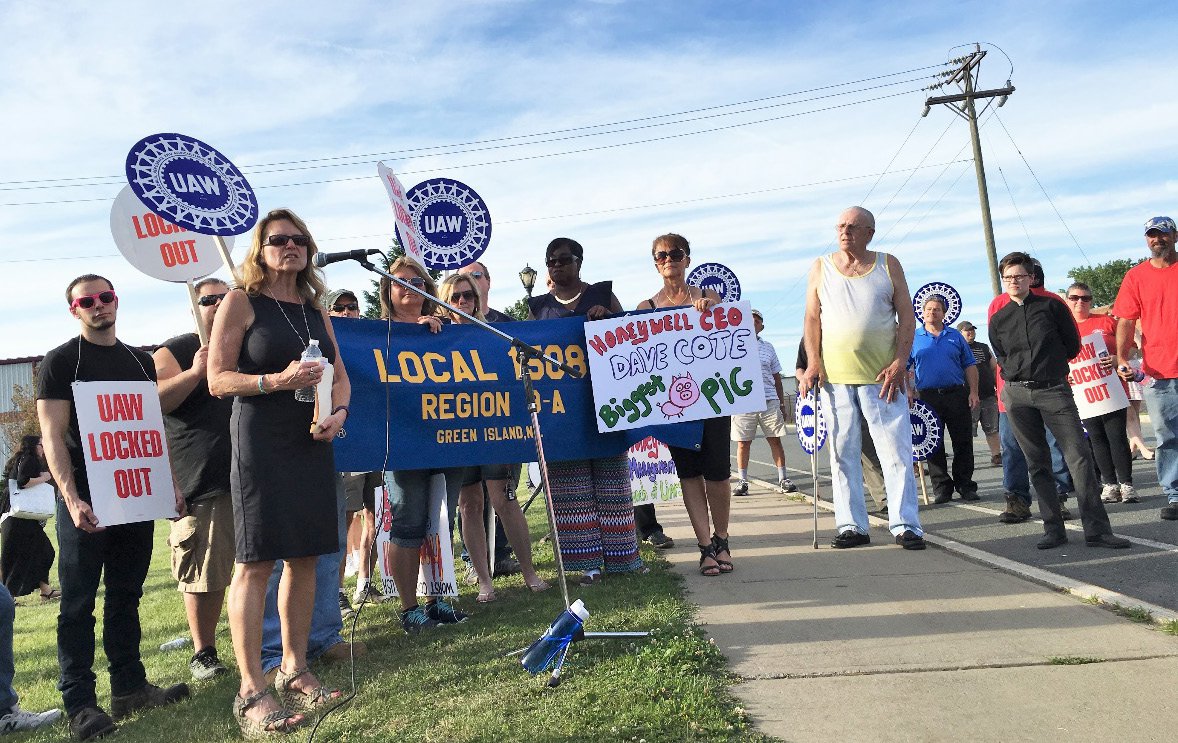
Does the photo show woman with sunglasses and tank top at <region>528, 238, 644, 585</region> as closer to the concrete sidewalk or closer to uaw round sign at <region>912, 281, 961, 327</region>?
the concrete sidewalk

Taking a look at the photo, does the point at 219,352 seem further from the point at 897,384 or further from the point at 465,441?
the point at 897,384

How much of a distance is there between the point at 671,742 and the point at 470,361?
3.35 m

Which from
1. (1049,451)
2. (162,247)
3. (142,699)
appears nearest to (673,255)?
(1049,451)

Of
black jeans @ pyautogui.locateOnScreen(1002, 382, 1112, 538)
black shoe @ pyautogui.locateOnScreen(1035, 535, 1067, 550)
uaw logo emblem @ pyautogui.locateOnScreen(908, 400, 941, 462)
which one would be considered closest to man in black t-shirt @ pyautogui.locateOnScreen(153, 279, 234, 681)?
black shoe @ pyautogui.locateOnScreen(1035, 535, 1067, 550)

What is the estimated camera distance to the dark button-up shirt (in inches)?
264

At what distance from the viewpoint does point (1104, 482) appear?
878 centimetres

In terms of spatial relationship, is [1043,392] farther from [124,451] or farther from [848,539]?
[124,451]

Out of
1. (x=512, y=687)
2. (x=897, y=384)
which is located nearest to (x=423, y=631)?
(x=512, y=687)

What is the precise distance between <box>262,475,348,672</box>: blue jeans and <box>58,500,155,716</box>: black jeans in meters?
0.61

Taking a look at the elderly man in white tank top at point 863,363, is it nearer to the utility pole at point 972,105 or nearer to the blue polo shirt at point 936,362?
the blue polo shirt at point 936,362

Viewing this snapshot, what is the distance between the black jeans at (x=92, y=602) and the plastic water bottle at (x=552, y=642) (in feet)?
6.72

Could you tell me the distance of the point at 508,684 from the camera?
3.84 meters

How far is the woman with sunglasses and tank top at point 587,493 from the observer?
20.2 ft

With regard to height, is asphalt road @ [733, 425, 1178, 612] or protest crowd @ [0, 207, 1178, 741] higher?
protest crowd @ [0, 207, 1178, 741]
